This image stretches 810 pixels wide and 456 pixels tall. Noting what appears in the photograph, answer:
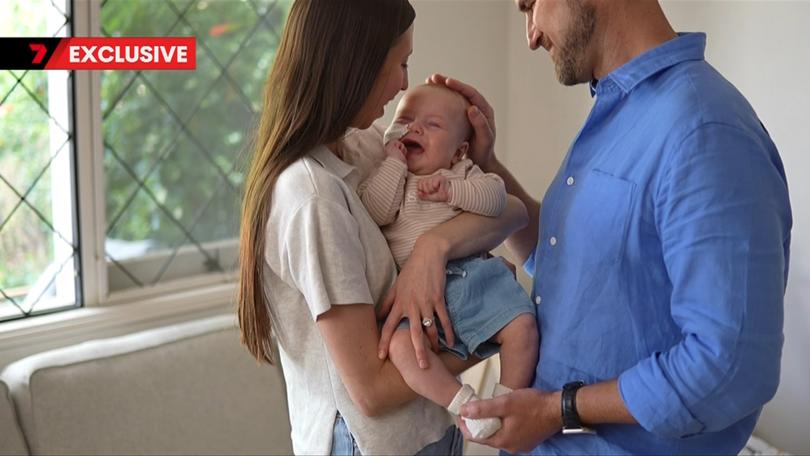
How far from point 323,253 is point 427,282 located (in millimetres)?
187

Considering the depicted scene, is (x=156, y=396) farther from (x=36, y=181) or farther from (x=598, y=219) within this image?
(x=598, y=219)

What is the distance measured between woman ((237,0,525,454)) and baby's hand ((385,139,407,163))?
0.24 feet

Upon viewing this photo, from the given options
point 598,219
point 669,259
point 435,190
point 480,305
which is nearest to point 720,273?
point 669,259

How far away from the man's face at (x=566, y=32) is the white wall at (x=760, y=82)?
0.99m

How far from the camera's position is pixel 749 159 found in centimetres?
126

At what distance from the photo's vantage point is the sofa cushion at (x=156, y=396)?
2.08m

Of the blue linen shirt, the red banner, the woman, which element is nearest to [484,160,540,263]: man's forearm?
the woman

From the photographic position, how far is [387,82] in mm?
1599

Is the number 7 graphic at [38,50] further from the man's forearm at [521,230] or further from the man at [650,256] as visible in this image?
the man at [650,256]

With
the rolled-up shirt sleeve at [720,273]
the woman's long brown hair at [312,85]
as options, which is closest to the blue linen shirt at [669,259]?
the rolled-up shirt sleeve at [720,273]

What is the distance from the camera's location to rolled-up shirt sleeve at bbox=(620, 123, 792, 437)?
124 cm

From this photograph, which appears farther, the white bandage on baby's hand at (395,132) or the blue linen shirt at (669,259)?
the white bandage on baby's hand at (395,132)

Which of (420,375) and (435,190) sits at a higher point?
(435,190)

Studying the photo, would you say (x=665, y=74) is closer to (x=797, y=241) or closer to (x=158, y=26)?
(x=797, y=241)
